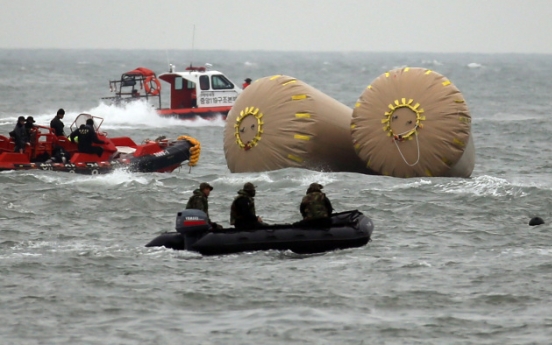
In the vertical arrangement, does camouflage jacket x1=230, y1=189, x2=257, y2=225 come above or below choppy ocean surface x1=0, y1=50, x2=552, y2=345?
above

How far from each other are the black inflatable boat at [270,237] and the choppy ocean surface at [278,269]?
0.16m

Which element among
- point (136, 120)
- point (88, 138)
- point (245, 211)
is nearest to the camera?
point (245, 211)

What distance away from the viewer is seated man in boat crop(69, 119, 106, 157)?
82.4 ft

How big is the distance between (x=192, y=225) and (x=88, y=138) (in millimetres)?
→ 9195

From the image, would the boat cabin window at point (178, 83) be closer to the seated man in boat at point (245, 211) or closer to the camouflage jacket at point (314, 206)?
the seated man in boat at point (245, 211)

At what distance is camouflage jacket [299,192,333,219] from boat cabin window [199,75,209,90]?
78.8 feet

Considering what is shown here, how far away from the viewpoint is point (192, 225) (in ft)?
55.0

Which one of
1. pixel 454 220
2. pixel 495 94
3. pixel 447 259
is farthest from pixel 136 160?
pixel 495 94

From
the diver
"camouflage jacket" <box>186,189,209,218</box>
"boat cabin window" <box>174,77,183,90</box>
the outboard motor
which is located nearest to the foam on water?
"boat cabin window" <box>174,77,183,90</box>

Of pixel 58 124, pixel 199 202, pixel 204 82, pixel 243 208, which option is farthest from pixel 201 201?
pixel 204 82

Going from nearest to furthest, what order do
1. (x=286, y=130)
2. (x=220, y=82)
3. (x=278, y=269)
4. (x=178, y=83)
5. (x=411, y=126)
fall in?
(x=278, y=269) < (x=411, y=126) < (x=286, y=130) < (x=220, y=82) < (x=178, y=83)

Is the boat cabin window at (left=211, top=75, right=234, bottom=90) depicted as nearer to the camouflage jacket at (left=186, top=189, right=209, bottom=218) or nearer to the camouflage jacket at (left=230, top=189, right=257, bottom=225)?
the camouflage jacket at (left=186, top=189, right=209, bottom=218)

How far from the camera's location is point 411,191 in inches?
877

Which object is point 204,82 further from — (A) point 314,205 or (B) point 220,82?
(A) point 314,205
